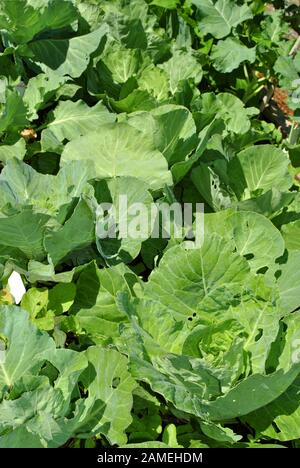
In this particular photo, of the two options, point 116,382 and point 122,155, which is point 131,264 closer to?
point 122,155

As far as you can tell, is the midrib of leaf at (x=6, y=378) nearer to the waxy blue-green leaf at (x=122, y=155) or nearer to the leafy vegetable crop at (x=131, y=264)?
the leafy vegetable crop at (x=131, y=264)

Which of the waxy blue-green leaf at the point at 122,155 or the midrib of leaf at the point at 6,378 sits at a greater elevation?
the waxy blue-green leaf at the point at 122,155

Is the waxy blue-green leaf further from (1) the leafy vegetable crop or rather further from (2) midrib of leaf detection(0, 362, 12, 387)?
(2) midrib of leaf detection(0, 362, 12, 387)

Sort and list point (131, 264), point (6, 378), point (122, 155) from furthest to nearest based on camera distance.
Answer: point (131, 264)
point (122, 155)
point (6, 378)

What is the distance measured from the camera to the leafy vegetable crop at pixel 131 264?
1453 mm

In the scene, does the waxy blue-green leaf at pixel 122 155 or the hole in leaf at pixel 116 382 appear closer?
the hole in leaf at pixel 116 382

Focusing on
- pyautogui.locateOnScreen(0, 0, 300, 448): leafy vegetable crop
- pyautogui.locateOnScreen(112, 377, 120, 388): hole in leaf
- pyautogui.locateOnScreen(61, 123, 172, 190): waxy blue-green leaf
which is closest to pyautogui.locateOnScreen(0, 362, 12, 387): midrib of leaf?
pyautogui.locateOnScreen(0, 0, 300, 448): leafy vegetable crop

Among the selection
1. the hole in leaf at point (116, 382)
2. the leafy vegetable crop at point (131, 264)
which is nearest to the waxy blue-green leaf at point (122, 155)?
the leafy vegetable crop at point (131, 264)

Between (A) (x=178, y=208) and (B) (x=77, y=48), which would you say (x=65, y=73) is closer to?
(B) (x=77, y=48)

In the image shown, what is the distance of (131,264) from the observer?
6.54 ft

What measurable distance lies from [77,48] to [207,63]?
2.82 feet

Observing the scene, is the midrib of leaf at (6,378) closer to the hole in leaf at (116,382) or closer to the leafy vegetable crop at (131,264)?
the leafy vegetable crop at (131,264)

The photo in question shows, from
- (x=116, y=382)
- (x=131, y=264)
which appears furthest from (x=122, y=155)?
(x=116, y=382)

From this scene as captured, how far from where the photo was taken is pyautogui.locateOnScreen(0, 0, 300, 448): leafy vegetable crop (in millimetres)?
1453
